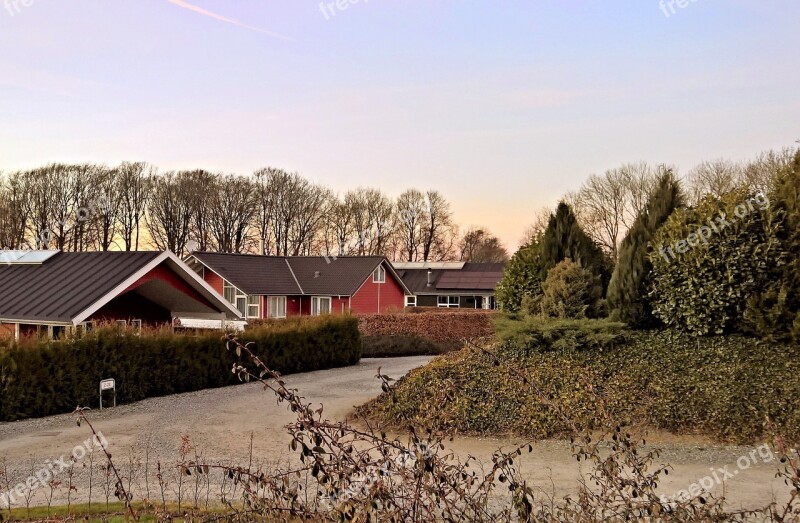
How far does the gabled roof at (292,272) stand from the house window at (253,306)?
22.0 inches

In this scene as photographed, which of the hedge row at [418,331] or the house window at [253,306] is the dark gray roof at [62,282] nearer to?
the hedge row at [418,331]

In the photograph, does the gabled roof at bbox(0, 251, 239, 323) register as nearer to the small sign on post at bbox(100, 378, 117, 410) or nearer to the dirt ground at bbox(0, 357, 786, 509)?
the small sign on post at bbox(100, 378, 117, 410)

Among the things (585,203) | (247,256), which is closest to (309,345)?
(247,256)

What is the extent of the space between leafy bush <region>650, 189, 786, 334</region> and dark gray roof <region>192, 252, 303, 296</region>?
1053 inches

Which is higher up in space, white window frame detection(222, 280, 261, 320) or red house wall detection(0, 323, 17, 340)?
white window frame detection(222, 280, 261, 320)

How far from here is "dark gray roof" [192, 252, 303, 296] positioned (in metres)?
35.3

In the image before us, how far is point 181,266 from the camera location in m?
16.5

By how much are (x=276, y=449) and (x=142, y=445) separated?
216 cm

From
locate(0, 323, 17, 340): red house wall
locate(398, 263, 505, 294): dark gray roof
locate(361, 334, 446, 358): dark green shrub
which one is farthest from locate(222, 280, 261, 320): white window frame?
locate(0, 323, 17, 340): red house wall
